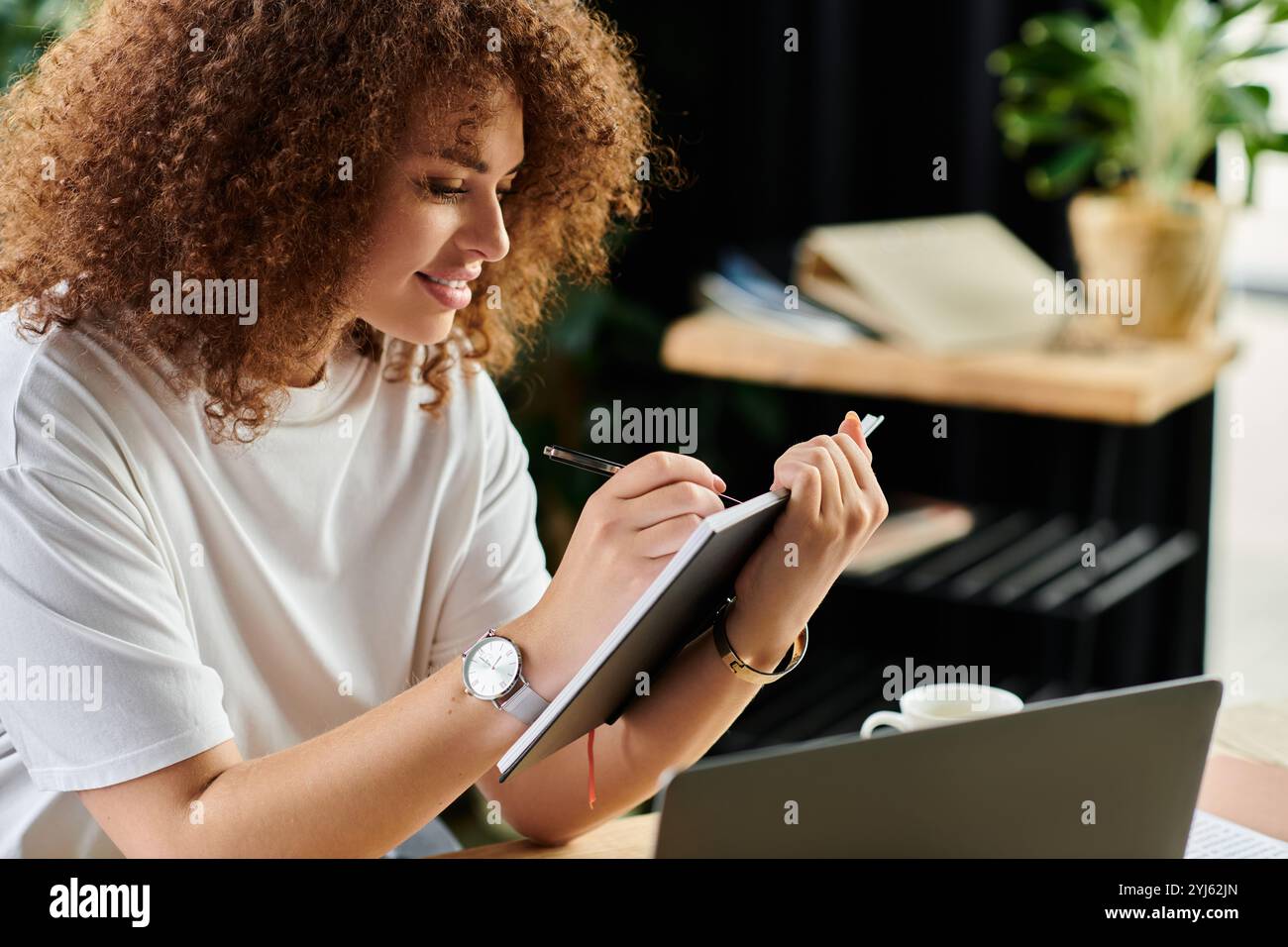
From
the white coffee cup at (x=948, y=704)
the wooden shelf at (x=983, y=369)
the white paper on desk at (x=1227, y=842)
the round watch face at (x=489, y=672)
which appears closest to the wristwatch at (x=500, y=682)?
the round watch face at (x=489, y=672)

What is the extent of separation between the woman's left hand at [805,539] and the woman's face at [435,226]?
0.32 m

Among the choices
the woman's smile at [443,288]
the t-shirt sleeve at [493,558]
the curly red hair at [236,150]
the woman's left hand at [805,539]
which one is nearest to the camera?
the woman's left hand at [805,539]

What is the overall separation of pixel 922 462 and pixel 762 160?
2.10 feet

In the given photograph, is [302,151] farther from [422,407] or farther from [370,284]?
[422,407]

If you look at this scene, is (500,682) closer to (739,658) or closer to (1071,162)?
(739,658)

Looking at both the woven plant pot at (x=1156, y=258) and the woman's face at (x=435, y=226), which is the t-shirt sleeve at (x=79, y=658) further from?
the woven plant pot at (x=1156, y=258)

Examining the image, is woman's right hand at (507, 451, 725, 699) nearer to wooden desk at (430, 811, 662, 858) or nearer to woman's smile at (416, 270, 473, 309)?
wooden desk at (430, 811, 662, 858)

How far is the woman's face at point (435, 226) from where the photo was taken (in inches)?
42.0

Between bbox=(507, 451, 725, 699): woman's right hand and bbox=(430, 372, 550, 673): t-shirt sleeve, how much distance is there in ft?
0.96

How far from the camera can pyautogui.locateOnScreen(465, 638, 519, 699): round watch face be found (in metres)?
0.96

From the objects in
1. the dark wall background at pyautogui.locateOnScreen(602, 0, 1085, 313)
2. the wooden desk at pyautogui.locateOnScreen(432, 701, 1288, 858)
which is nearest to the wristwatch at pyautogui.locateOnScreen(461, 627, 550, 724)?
the wooden desk at pyautogui.locateOnScreen(432, 701, 1288, 858)

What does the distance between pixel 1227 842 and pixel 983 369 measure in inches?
40.0

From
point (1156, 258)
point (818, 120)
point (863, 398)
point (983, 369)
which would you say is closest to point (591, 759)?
point (983, 369)

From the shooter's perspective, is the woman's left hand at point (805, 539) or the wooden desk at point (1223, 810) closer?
the woman's left hand at point (805, 539)
